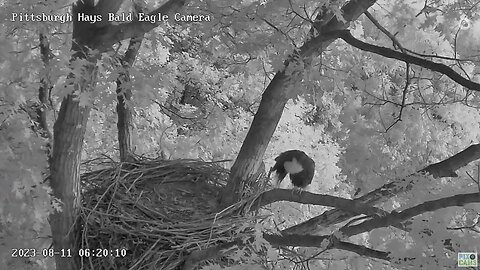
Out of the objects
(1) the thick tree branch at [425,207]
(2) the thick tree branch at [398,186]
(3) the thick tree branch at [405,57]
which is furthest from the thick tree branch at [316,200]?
(3) the thick tree branch at [405,57]

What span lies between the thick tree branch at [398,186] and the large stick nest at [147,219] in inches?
21.3

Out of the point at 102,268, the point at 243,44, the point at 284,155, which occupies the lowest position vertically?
the point at 102,268

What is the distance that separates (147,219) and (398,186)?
1.54m

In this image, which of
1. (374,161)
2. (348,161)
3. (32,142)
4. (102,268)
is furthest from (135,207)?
(348,161)

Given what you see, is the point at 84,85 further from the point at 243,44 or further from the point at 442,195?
the point at 442,195

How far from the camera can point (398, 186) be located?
3.59 m

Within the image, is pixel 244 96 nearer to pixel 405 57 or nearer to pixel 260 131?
pixel 260 131

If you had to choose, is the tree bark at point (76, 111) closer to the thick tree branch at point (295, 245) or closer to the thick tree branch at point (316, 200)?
the thick tree branch at point (295, 245)

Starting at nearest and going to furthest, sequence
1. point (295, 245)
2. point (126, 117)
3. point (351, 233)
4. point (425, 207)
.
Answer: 1. point (425, 207)
2. point (295, 245)
3. point (351, 233)
4. point (126, 117)

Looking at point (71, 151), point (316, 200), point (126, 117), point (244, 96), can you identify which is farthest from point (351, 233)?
point (244, 96)

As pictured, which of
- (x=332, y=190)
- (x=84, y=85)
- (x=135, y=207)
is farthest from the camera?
(x=332, y=190)

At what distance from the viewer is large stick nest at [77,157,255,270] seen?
346cm

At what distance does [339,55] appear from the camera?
4.54m

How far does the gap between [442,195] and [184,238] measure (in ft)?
5.08
